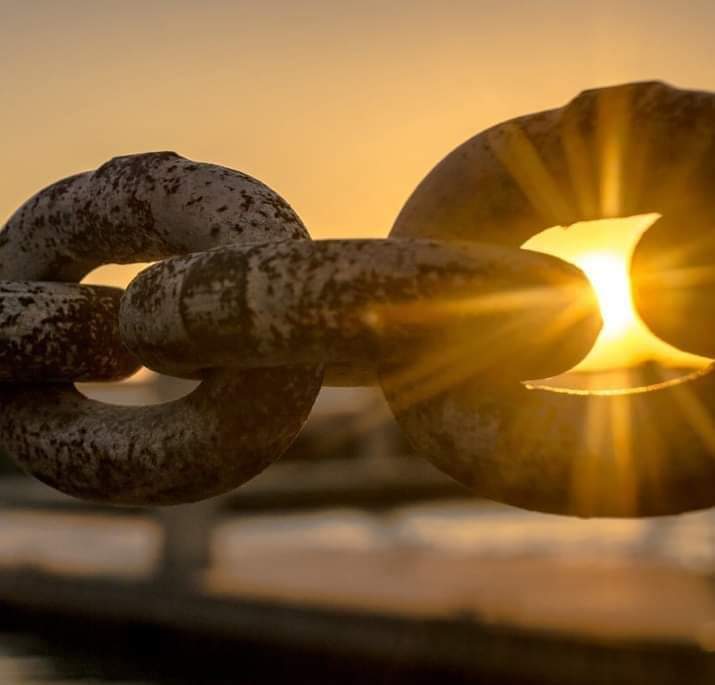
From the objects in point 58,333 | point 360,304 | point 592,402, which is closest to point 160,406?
point 58,333

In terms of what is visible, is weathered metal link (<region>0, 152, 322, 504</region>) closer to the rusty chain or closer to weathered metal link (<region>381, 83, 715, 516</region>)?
the rusty chain

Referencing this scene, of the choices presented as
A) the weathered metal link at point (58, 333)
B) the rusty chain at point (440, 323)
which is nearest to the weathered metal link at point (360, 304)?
the rusty chain at point (440, 323)

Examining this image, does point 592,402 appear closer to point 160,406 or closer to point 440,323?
point 440,323

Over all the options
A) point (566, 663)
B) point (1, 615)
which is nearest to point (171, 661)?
point (1, 615)

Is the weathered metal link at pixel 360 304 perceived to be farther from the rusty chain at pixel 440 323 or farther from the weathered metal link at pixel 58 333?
the weathered metal link at pixel 58 333

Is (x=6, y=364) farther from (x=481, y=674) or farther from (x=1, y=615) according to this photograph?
(x=1, y=615)

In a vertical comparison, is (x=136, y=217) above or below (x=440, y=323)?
above

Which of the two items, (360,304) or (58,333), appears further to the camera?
(58,333)
